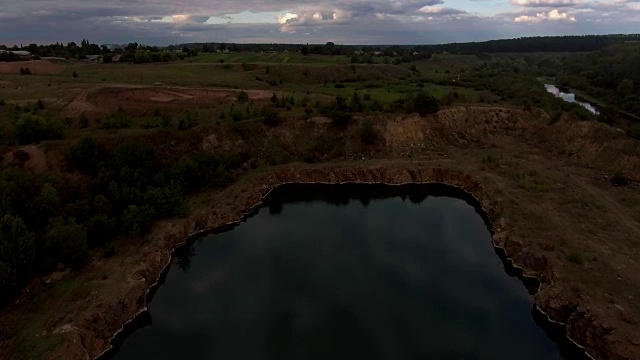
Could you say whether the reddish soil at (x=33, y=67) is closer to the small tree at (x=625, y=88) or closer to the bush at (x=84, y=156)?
the bush at (x=84, y=156)

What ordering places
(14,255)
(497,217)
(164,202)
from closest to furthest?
(14,255) < (164,202) < (497,217)

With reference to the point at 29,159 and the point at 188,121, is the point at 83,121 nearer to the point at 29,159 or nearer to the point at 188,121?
the point at 29,159

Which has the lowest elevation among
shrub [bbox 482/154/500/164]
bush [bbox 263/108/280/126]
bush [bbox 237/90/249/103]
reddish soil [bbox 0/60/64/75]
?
shrub [bbox 482/154/500/164]

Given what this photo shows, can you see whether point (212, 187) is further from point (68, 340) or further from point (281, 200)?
point (68, 340)

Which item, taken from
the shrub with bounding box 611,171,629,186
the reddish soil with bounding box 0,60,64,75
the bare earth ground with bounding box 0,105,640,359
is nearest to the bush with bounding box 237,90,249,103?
the bare earth ground with bounding box 0,105,640,359

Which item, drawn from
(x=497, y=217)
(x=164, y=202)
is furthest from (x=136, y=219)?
(x=497, y=217)

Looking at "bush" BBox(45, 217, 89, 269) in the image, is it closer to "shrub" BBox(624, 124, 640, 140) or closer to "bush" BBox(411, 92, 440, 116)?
"bush" BBox(411, 92, 440, 116)
